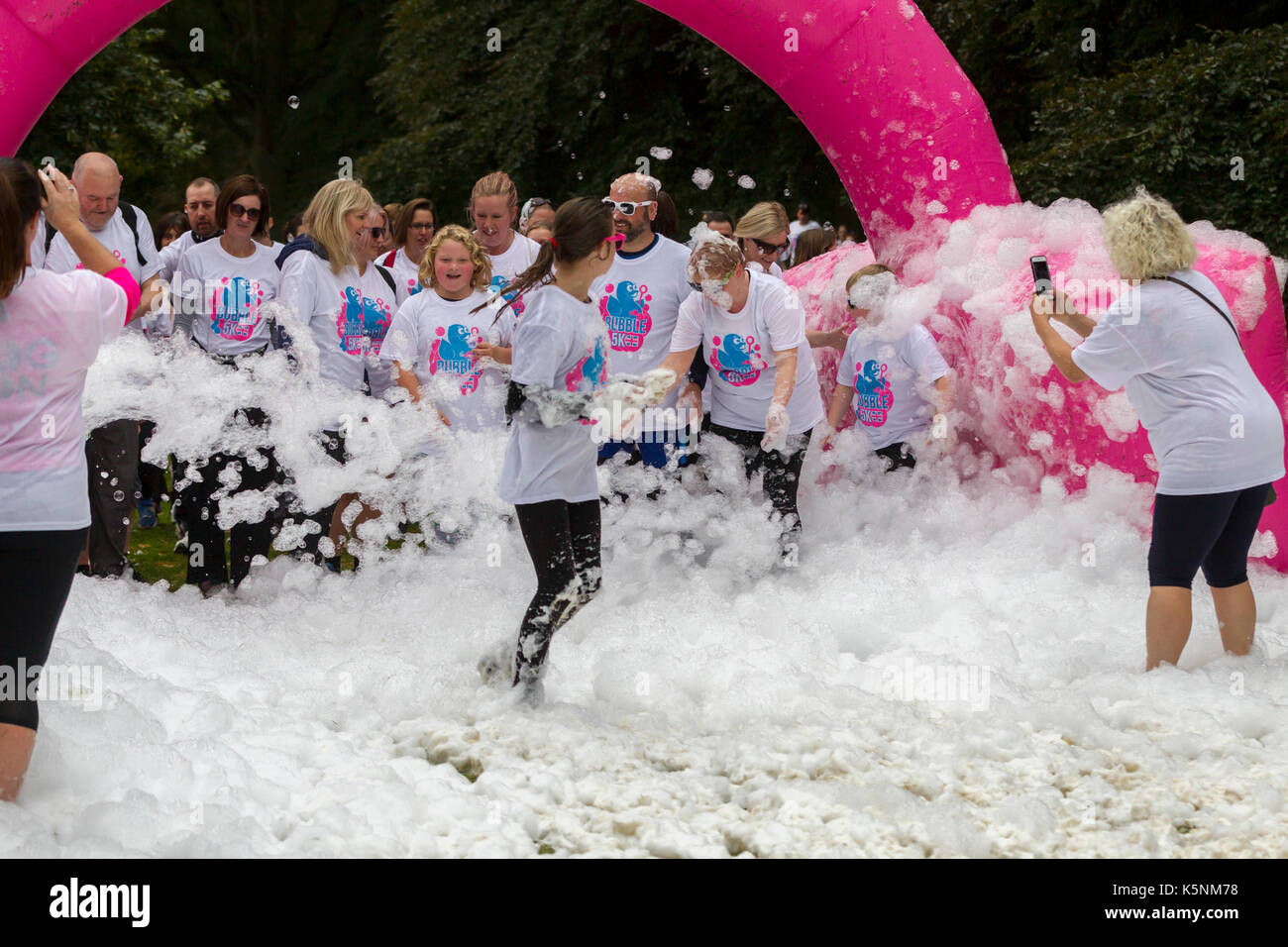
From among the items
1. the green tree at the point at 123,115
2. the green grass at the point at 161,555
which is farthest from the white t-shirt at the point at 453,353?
the green tree at the point at 123,115

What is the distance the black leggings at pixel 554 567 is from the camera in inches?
169

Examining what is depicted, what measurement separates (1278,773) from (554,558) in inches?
84.5

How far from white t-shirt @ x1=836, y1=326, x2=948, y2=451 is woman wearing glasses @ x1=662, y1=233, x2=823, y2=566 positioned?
477 millimetres

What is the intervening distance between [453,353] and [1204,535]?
3.05 meters

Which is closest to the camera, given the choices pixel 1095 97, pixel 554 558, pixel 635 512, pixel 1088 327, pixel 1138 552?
pixel 554 558

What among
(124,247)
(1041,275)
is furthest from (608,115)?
(1041,275)

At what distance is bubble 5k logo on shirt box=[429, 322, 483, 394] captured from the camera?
19.2 ft

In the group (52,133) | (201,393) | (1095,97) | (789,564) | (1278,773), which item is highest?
(52,133)

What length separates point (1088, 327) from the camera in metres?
4.77

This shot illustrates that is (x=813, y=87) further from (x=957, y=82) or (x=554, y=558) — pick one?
(x=554, y=558)

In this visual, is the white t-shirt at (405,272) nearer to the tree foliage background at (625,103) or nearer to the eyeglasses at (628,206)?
the eyeglasses at (628,206)

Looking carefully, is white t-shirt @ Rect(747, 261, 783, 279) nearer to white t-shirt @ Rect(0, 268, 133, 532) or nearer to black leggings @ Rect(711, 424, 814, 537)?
black leggings @ Rect(711, 424, 814, 537)

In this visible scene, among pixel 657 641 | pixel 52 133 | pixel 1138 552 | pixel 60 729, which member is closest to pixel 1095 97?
pixel 1138 552

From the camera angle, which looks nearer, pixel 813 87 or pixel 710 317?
pixel 710 317
